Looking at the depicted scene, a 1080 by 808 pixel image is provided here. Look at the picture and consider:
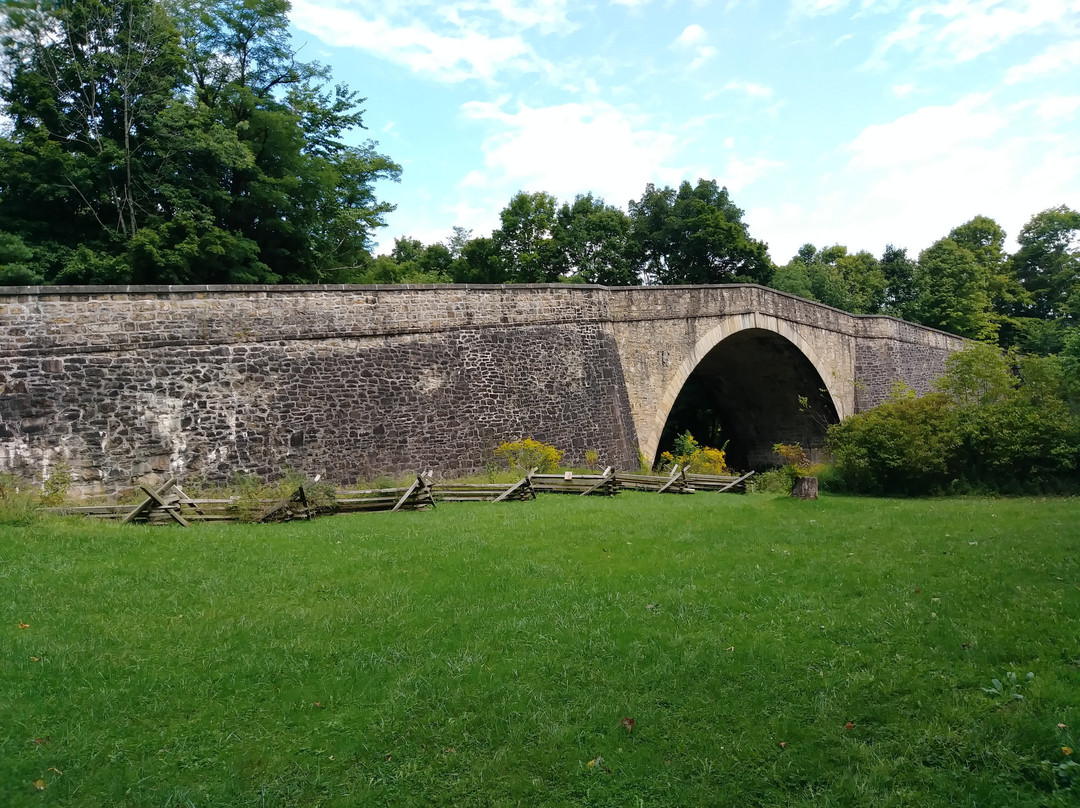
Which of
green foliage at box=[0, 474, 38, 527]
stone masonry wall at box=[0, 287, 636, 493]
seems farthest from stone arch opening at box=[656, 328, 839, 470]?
green foliage at box=[0, 474, 38, 527]

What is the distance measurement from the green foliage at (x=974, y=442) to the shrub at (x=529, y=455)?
25.2 ft

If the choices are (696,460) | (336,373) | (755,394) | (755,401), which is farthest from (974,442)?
(336,373)

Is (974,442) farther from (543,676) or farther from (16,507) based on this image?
(16,507)

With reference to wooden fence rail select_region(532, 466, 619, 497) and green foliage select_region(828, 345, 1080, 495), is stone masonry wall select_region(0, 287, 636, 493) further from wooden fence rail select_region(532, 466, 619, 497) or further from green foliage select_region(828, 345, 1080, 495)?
green foliage select_region(828, 345, 1080, 495)

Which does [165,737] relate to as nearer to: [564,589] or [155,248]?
[564,589]

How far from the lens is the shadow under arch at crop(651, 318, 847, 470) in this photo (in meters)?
25.6

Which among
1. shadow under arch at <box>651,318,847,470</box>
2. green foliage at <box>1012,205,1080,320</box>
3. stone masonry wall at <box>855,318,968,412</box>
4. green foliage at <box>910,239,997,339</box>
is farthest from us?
green foliage at <box>1012,205,1080,320</box>

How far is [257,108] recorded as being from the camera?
23.0 m

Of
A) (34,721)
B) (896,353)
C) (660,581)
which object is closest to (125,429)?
(34,721)

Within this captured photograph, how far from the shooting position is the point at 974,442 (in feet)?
57.3

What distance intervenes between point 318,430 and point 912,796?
1306 centimetres

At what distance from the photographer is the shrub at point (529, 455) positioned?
1709 centimetres

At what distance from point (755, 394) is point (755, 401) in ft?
1.86

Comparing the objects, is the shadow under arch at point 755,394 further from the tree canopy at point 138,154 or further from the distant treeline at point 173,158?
the tree canopy at point 138,154
